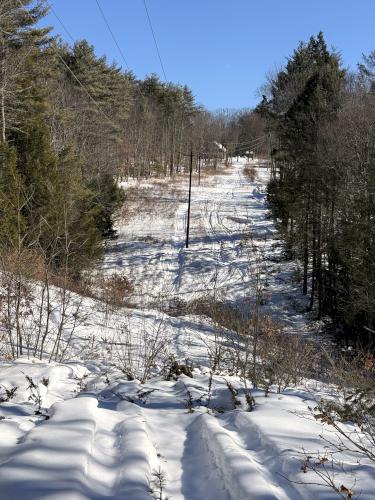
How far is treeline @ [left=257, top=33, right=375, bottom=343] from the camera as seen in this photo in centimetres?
1427

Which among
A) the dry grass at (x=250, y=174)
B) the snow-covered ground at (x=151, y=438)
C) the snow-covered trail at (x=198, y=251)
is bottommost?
the snow-covered trail at (x=198, y=251)

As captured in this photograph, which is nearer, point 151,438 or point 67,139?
point 151,438

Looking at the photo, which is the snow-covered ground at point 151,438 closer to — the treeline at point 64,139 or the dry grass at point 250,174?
the treeline at point 64,139

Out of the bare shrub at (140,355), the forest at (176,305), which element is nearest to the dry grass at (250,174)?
the forest at (176,305)

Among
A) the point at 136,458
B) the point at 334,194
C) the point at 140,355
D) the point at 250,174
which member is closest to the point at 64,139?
the point at 334,194

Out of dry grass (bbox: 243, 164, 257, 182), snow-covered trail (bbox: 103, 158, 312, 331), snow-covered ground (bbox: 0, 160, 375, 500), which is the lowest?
snow-covered trail (bbox: 103, 158, 312, 331)

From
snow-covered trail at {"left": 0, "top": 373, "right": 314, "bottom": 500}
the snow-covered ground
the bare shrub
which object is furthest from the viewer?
the bare shrub

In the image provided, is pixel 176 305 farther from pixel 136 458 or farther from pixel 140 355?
pixel 136 458

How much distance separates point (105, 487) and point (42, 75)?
2544cm

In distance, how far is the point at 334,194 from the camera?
2005 cm

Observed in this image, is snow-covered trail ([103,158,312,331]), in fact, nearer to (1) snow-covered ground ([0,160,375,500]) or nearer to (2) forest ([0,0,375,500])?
(2) forest ([0,0,375,500])

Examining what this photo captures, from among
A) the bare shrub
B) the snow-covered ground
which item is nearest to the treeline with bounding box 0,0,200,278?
the bare shrub

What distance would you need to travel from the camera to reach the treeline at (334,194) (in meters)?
14.3

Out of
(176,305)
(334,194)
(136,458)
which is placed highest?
(334,194)
